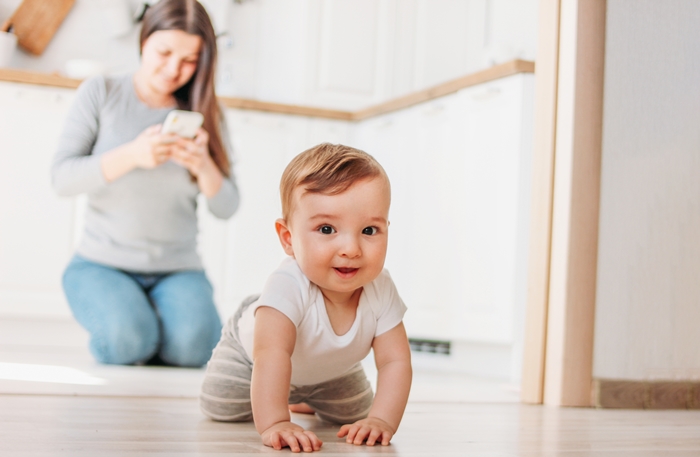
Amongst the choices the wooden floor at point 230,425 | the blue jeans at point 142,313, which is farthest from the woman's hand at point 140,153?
the wooden floor at point 230,425

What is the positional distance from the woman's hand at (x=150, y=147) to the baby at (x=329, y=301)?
3.24 ft

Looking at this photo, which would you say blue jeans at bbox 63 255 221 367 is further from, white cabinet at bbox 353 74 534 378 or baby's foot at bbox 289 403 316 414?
baby's foot at bbox 289 403 316 414

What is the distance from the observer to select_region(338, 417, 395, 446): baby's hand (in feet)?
2.83

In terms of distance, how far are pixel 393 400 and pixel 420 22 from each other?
2.67 metres

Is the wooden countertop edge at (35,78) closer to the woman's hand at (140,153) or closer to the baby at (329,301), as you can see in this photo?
the woman's hand at (140,153)

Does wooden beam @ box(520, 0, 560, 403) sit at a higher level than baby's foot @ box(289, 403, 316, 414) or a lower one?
A: higher

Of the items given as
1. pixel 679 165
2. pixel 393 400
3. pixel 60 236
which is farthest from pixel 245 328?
pixel 60 236

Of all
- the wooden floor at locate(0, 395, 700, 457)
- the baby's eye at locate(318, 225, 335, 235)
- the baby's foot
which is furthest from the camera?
the baby's foot

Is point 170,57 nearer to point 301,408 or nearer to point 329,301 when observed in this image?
point 301,408

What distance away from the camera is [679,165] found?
1.52m

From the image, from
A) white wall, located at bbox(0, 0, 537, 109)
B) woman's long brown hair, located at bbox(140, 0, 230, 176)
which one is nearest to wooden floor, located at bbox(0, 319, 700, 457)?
woman's long brown hair, located at bbox(140, 0, 230, 176)

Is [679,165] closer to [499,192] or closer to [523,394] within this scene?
[523,394]

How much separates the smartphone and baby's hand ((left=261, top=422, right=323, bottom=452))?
1.20 m

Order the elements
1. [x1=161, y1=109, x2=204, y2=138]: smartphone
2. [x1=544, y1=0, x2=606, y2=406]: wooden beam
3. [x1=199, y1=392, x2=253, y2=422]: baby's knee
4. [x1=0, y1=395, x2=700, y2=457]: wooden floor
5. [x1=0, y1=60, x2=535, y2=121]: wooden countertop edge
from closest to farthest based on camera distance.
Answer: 1. [x1=0, y1=395, x2=700, y2=457]: wooden floor
2. [x1=199, y1=392, x2=253, y2=422]: baby's knee
3. [x1=544, y1=0, x2=606, y2=406]: wooden beam
4. [x1=161, y1=109, x2=204, y2=138]: smartphone
5. [x1=0, y1=60, x2=535, y2=121]: wooden countertop edge
